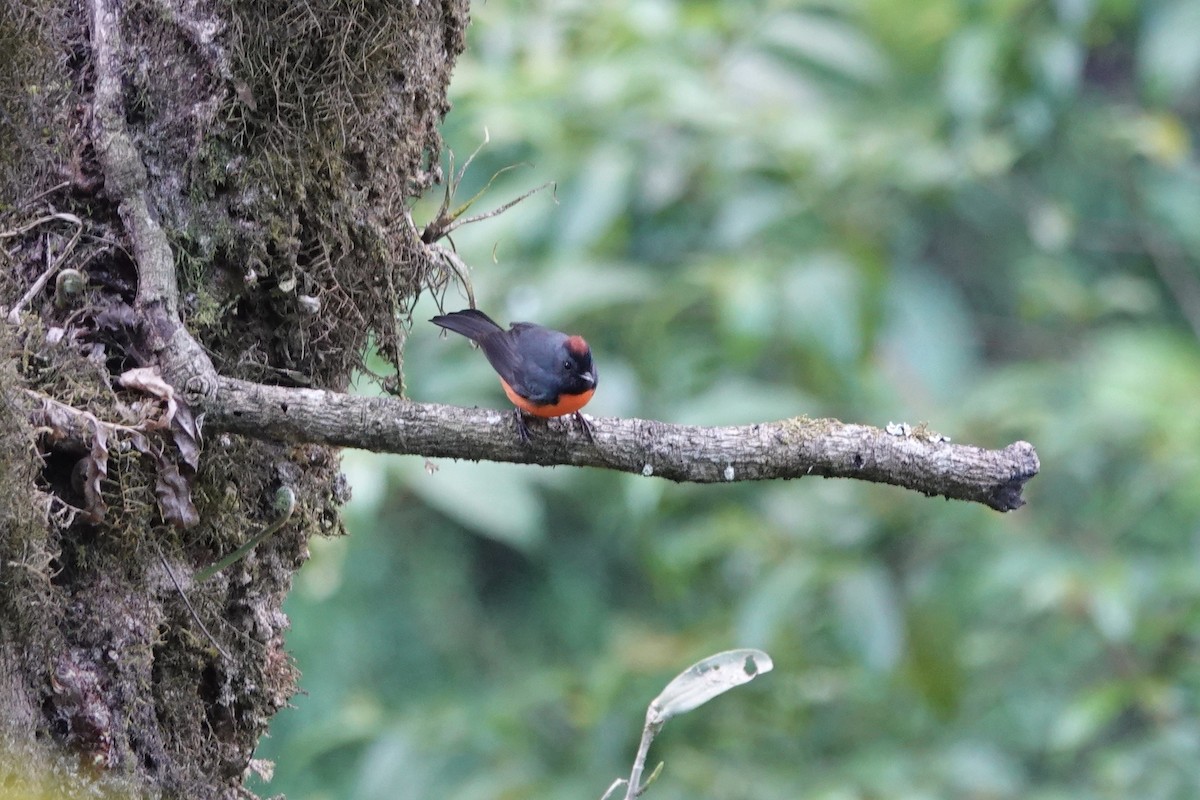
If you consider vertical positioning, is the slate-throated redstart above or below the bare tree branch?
above

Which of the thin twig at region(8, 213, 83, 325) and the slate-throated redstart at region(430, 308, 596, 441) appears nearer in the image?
the thin twig at region(8, 213, 83, 325)

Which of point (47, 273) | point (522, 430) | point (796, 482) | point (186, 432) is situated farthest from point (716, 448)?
point (796, 482)

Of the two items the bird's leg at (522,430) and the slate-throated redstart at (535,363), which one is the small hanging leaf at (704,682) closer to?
the bird's leg at (522,430)

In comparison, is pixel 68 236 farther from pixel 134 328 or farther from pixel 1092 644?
pixel 1092 644

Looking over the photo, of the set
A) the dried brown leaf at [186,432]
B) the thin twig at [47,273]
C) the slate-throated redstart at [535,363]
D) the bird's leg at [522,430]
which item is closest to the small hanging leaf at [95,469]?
the dried brown leaf at [186,432]

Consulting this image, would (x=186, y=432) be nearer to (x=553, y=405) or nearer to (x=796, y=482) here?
(x=553, y=405)

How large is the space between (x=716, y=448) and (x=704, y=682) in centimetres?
47

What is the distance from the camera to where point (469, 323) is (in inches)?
134

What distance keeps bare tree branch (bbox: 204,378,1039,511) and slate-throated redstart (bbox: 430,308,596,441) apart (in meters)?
0.86

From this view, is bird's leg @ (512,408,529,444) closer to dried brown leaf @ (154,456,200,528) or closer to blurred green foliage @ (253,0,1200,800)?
dried brown leaf @ (154,456,200,528)

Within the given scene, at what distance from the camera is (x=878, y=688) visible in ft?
19.9

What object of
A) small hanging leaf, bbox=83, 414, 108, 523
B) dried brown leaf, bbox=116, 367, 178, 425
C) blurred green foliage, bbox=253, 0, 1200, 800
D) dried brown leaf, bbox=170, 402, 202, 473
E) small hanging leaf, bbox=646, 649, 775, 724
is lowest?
small hanging leaf, bbox=646, 649, 775, 724

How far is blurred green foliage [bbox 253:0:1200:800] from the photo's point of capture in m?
4.98

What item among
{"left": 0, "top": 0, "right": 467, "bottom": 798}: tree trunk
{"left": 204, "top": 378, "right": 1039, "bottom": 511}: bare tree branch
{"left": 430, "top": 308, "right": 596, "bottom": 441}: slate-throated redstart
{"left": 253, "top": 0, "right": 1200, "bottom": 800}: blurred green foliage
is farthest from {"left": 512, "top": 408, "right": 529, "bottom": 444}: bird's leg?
{"left": 253, "top": 0, "right": 1200, "bottom": 800}: blurred green foliage
